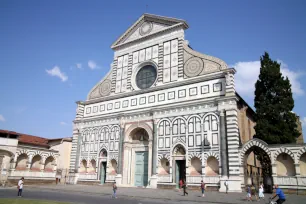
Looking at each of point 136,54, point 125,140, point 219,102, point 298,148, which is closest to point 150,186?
point 125,140

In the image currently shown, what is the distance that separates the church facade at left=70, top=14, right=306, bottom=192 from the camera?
22.0 m

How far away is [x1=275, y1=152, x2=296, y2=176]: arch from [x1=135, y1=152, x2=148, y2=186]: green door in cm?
1206

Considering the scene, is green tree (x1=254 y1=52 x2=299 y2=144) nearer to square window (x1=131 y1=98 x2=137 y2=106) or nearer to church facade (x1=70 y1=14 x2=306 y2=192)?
church facade (x1=70 y1=14 x2=306 y2=192)

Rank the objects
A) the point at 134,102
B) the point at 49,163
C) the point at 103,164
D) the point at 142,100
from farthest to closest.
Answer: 1. the point at 49,163
2. the point at 103,164
3. the point at 134,102
4. the point at 142,100

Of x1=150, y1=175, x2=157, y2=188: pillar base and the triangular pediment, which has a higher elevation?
the triangular pediment

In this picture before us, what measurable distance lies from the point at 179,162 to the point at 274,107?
9602 mm

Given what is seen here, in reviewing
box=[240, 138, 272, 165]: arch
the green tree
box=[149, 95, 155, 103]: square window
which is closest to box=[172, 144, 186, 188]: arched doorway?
box=[240, 138, 272, 165]: arch

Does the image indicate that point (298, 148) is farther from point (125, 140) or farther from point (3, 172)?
point (3, 172)

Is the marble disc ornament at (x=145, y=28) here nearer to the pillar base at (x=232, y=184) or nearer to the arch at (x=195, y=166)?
the arch at (x=195, y=166)

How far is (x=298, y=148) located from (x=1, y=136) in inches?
1134

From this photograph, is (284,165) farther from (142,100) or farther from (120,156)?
(120,156)

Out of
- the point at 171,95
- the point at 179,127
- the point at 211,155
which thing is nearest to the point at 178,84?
the point at 171,95

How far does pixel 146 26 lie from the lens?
30.6 m

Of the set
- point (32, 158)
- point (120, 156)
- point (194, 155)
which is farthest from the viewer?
point (32, 158)
